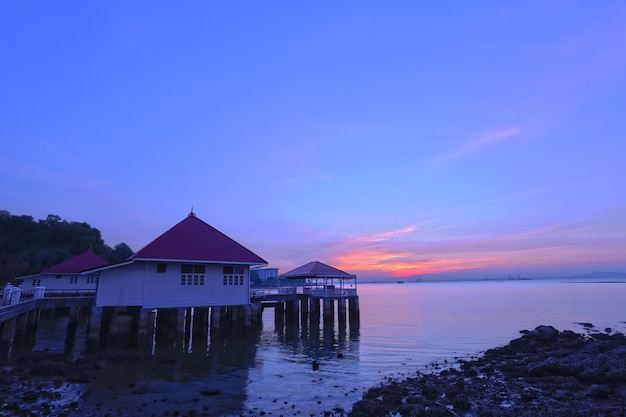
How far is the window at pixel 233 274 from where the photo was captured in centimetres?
2779

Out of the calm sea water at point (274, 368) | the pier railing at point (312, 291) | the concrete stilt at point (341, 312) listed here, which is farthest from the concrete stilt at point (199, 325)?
the concrete stilt at point (341, 312)

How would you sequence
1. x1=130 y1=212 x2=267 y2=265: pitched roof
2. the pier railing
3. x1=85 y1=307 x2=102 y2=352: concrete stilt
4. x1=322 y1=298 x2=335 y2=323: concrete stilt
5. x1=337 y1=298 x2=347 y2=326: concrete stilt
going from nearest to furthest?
x1=85 y1=307 x2=102 y2=352: concrete stilt
x1=130 y1=212 x2=267 y2=265: pitched roof
x1=322 y1=298 x2=335 y2=323: concrete stilt
the pier railing
x1=337 y1=298 x2=347 y2=326: concrete stilt

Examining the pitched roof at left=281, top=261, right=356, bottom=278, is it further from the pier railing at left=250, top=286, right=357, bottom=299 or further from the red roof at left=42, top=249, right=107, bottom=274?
the red roof at left=42, top=249, right=107, bottom=274

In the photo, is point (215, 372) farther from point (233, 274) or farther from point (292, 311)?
point (292, 311)

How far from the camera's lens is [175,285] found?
83.3 feet

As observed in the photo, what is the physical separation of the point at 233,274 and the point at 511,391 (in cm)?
1873

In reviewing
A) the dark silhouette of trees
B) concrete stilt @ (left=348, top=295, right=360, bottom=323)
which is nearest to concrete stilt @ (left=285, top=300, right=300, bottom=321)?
concrete stilt @ (left=348, top=295, right=360, bottom=323)

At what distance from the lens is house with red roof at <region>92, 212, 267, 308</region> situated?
950 inches

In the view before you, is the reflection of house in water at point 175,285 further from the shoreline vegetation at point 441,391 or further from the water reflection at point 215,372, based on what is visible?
the shoreline vegetation at point 441,391

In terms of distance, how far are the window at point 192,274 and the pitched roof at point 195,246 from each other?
0.81 meters

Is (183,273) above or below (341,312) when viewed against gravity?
above

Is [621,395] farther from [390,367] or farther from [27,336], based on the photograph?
[27,336]

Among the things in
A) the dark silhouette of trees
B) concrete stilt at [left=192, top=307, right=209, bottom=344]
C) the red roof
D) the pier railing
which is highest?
the dark silhouette of trees

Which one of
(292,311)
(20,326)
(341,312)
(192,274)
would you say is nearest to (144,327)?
(192,274)
